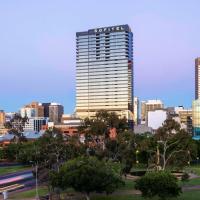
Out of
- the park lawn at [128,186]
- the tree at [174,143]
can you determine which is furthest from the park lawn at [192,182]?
the park lawn at [128,186]

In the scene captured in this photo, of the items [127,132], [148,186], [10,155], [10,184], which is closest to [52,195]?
[148,186]

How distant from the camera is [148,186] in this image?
4991cm

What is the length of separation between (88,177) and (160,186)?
25.5 ft

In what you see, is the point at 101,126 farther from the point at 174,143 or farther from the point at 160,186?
the point at 160,186

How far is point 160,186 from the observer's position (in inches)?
1933

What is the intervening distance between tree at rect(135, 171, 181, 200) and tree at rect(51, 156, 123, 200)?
3.33 m

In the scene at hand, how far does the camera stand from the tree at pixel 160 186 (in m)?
49.2

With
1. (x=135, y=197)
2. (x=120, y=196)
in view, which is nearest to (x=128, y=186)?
(x=120, y=196)

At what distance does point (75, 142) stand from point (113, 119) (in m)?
12.3

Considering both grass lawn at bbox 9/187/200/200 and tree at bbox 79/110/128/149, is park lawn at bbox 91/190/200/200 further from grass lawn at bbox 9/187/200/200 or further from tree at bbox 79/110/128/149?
tree at bbox 79/110/128/149

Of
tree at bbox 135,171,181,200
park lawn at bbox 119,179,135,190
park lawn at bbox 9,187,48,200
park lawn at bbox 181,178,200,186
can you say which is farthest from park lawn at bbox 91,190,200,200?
park lawn at bbox 181,178,200,186

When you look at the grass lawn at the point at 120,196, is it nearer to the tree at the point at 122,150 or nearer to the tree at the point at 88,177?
the tree at the point at 88,177

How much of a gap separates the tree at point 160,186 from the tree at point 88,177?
3334mm

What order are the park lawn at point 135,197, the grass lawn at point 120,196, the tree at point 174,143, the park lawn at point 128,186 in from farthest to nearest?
the tree at point 174,143 < the park lawn at point 128,186 < the grass lawn at point 120,196 < the park lawn at point 135,197
